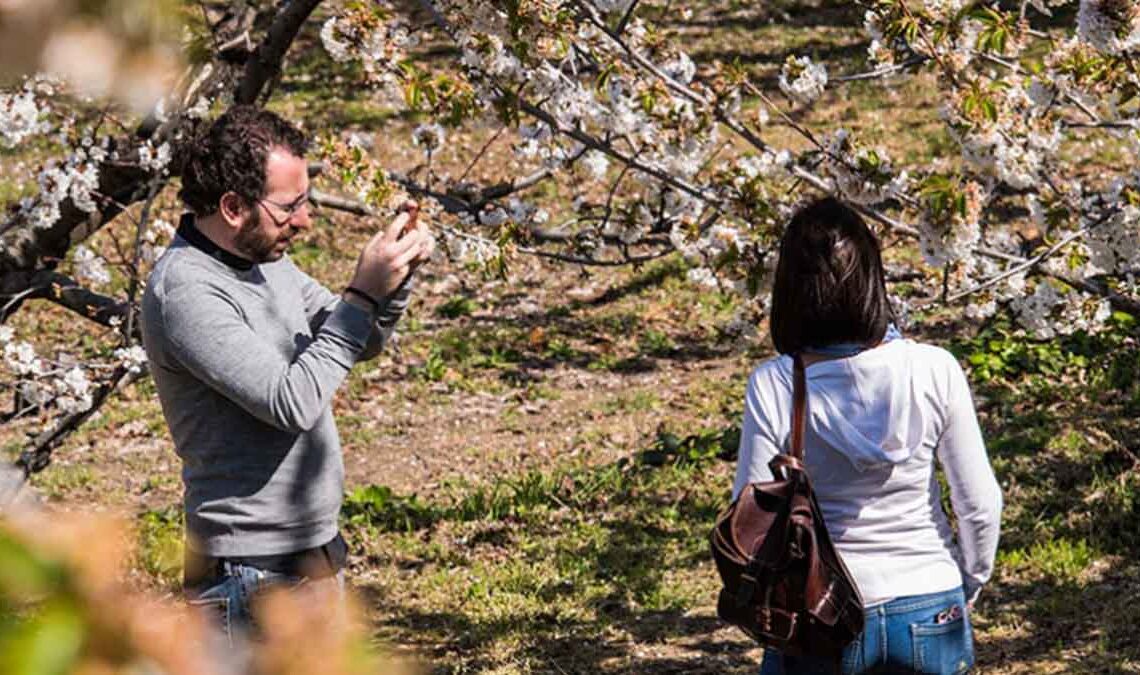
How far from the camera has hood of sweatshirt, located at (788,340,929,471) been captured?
2.90 m

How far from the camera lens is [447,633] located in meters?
5.81

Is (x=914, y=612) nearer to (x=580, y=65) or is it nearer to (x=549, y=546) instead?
Result: (x=580, y=65)

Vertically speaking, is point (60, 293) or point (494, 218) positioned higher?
point (494, 218)

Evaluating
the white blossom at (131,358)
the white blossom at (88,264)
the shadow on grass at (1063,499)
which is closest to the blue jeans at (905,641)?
the shadow on grass at (1063,499)

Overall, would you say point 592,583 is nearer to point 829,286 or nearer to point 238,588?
point 238,588

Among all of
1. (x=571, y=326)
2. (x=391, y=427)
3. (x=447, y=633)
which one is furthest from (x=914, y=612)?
(x=571, y=326)

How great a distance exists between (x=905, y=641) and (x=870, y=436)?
40cm

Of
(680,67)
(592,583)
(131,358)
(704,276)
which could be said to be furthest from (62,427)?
(680,67)

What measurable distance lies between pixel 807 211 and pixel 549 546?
392cm

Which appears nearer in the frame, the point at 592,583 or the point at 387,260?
the point at 387,260

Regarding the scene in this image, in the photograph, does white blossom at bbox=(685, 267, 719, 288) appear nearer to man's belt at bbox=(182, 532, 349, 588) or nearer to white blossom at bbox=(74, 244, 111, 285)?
man's belt at bbox=(182, 532, 349, 588)

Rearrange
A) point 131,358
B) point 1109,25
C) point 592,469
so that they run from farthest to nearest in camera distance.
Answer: point 592,469, point 131,358, point 1109,25

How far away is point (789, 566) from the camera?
2832 mm

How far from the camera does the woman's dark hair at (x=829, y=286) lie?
289cm
